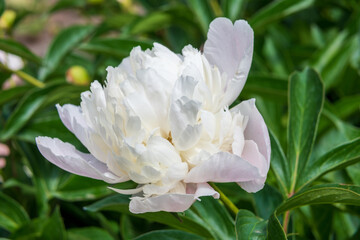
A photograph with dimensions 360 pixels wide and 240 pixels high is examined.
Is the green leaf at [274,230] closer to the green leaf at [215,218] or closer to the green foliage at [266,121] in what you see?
the green foliage at [266,121]

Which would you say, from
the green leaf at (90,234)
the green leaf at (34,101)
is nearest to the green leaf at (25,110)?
the green leaf at (34,101)

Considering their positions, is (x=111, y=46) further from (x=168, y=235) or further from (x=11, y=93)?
(x=168, y=235)

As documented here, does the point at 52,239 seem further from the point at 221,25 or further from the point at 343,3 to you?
the point at 343,3

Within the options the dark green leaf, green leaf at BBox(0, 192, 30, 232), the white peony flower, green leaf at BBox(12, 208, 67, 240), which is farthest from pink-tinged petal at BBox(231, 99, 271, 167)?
the dark green leaf

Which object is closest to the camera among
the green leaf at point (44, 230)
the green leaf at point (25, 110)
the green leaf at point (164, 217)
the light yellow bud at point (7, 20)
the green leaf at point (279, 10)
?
the green leaf at point (164, 217)

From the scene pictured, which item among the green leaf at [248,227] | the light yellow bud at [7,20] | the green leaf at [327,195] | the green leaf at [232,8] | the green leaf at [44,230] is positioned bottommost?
the green leaf at [44,230]

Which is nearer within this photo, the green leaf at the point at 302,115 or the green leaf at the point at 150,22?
the green leaf at the point at 302,115

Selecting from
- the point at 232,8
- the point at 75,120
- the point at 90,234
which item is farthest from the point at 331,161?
the point at 232,8
